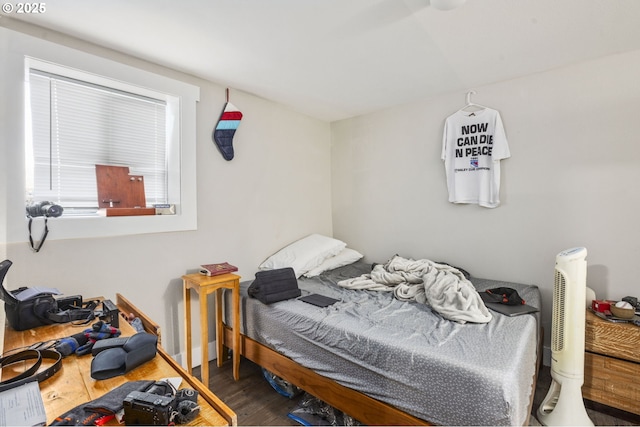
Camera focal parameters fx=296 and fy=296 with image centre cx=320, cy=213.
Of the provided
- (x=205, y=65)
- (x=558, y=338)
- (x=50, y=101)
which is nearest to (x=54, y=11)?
(x=50, y=101)

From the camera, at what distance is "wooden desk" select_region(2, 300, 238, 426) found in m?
0.84

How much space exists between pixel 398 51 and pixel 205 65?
1.38m

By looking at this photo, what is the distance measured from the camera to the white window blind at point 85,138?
1.80 meters

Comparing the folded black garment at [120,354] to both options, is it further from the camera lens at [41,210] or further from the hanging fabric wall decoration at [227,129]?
the hanging fabric wall decoration at [227,129]

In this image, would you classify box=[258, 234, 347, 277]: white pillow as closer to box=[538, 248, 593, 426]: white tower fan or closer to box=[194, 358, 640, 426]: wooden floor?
box=[194, 358, 640, 426]: wooden floor

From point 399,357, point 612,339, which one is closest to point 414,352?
point 399,357

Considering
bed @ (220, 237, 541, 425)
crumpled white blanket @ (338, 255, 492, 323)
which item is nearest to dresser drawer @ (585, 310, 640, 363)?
bed @ (220, 237, 541, 425)

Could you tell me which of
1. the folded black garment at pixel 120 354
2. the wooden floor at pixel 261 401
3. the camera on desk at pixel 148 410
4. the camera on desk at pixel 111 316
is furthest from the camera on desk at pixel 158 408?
the wooden floor at pixel 261 401

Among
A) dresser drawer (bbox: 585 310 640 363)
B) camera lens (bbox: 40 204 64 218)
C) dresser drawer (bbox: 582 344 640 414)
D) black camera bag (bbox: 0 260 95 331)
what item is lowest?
dresser drawer (bbox: 582 344 640 414)

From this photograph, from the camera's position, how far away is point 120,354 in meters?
1.05

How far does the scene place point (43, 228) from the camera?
172 cm

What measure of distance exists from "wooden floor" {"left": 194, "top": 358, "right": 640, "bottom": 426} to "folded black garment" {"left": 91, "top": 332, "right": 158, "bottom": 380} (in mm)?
997

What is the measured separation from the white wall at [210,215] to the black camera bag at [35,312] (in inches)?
15.4

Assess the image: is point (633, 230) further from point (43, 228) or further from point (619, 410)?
point (43, 228)
